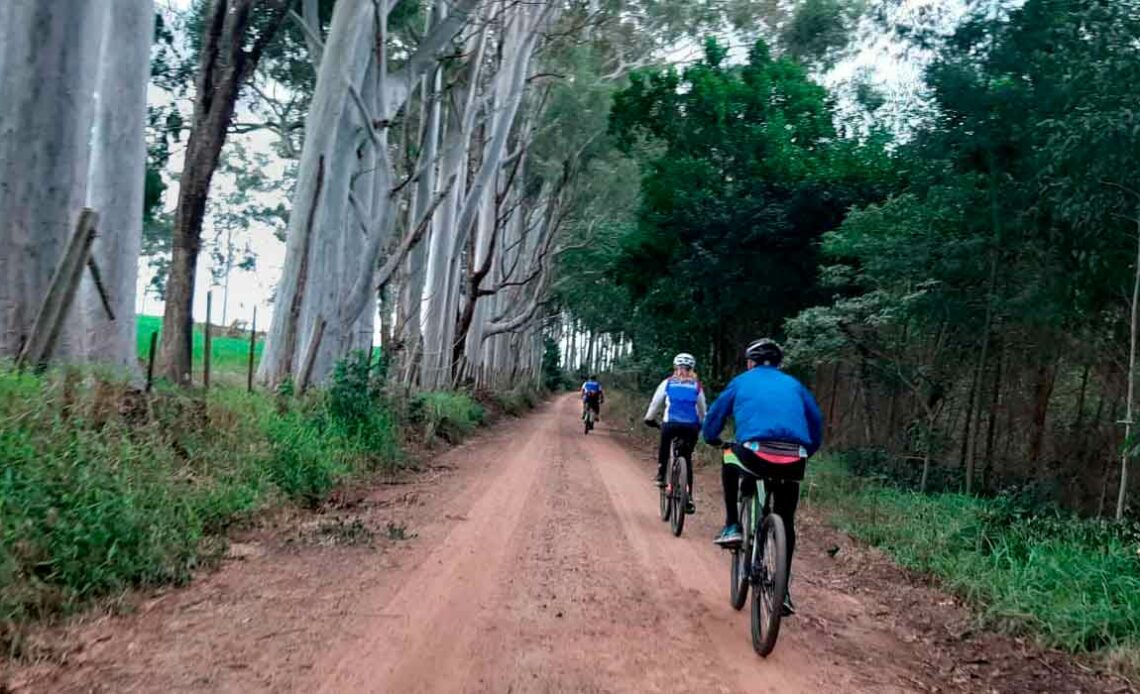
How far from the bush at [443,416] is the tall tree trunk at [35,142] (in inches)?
354

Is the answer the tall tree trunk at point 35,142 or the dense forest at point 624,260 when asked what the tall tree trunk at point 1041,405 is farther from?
the tall tree trunk at point 35,142

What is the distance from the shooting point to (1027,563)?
7.44 metres

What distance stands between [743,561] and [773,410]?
1.11 metres

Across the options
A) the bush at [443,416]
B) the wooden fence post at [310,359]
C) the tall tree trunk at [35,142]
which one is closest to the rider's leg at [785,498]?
the tall tree trunk at [35,142]

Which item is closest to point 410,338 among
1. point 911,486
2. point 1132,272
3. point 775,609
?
point 911,486

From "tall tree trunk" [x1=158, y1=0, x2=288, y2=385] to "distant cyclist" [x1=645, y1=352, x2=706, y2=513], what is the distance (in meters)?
4.81

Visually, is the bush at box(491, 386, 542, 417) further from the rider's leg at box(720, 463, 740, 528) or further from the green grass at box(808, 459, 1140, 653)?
the rider's leg at box(720, 463, 740, 528)

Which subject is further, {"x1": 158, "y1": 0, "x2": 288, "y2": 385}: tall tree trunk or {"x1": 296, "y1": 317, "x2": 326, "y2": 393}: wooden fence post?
{"x1": 296, "y1": 317, "x2": 326, "y2": 393}: wooden fence post

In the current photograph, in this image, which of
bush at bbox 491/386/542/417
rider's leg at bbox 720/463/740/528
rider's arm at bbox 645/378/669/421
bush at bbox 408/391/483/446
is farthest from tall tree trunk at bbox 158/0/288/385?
bush at bbox 491/386/542/417

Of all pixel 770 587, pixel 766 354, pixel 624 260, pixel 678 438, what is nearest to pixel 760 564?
pixel 770 587

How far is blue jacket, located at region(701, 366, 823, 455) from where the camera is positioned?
580 cm

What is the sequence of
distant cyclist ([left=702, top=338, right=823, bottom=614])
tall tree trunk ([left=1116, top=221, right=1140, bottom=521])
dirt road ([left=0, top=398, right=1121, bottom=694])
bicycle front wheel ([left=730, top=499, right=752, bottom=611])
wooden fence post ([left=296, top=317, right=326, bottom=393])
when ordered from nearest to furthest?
dirt road ([left=0, top=398, right=1121, bottom=694]), distant cyclist ([left=702, top=338, right=823, bottom=614]), bicycle front wheel ([left=730, top=499, right=752, bottom=611]), tall tree trunk ([left=1116, top=221, right=1140, bottom=521]), wooden fence post ([left=296, top=317, right=326, bottom=393])

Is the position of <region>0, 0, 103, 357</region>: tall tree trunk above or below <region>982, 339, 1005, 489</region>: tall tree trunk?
above

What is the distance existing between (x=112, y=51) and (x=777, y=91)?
1384 centimetres
